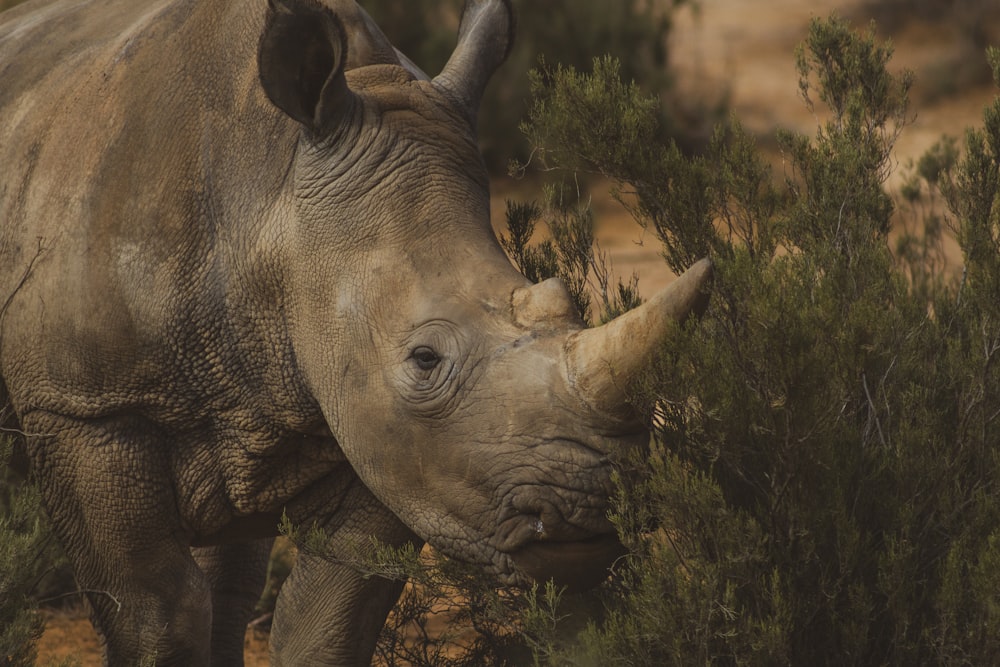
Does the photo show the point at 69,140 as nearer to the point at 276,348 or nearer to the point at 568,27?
the point at 276,348

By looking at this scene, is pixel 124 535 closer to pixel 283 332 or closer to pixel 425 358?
pixel 283 332

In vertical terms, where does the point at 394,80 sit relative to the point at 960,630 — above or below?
above

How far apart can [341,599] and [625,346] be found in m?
1.67

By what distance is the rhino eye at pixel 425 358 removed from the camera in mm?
4520

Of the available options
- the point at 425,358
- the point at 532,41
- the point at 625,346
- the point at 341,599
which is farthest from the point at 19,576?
the point at 532,41

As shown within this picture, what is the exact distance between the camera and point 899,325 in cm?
512

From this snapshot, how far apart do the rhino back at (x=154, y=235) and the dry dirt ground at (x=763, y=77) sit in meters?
6.10

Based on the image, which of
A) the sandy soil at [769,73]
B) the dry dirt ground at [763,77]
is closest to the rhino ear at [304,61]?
the dry dirt ground at [763,77]

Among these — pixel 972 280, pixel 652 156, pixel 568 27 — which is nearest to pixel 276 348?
pixel 652 156

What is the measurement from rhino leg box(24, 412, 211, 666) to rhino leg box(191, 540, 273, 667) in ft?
4.11

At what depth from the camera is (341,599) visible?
534cm

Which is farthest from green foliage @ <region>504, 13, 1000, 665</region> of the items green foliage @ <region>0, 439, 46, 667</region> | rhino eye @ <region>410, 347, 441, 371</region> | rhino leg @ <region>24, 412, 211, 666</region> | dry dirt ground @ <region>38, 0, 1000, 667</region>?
dry dirt ground @ <region>38, 0, 1000, 667</region>

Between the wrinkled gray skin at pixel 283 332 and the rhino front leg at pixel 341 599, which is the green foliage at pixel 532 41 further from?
the rhino front leg at pixel 341 599

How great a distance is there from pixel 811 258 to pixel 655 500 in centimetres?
114
